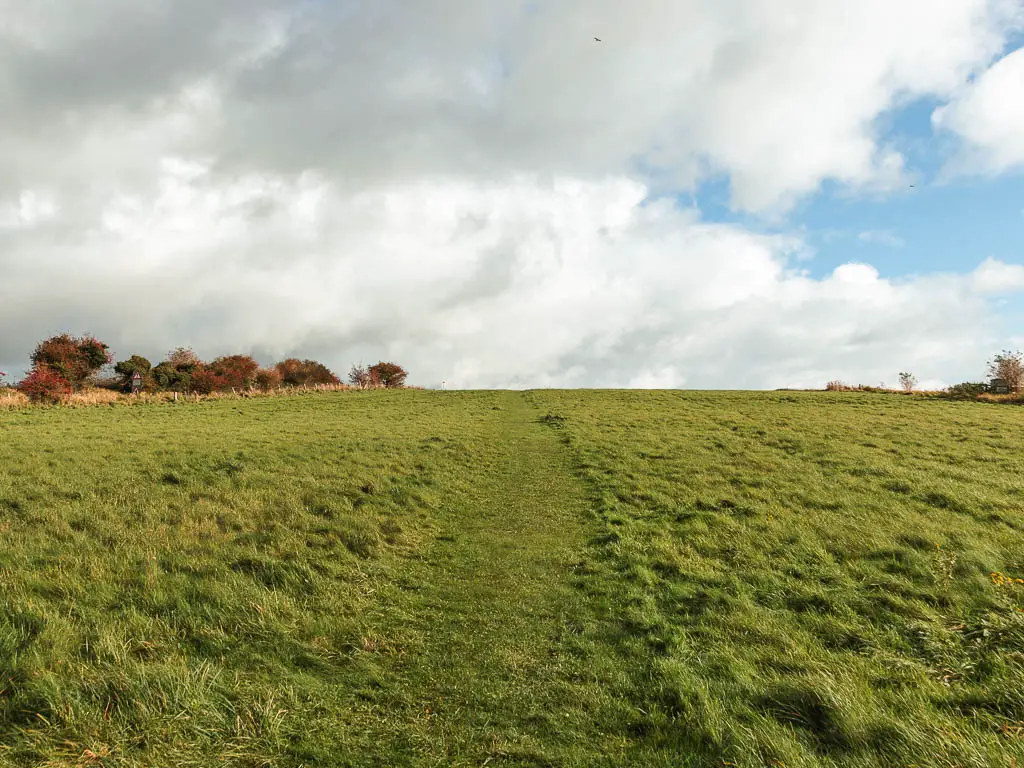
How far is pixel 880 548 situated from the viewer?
32.2 feet

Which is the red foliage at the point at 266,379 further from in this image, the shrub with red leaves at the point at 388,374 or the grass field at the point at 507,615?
the grass field at the point at 507,615

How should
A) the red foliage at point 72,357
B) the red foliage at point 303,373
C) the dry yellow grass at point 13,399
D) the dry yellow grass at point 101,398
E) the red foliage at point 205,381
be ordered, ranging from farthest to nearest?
the red foliage at point 303,373 < the red foliage at point 205,381 < the red foliage at point 72,357 < the dry yellow grass at point 101,398 < the dry yellow grass at point 13,399

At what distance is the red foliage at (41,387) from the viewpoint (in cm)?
4491

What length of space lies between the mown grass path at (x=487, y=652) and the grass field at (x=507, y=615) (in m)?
0.03

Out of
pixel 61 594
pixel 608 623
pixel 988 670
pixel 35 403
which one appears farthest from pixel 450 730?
pixel 35 403

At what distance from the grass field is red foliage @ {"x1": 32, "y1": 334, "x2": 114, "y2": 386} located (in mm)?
47094

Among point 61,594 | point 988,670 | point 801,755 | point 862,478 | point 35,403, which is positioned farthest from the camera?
point 35,403

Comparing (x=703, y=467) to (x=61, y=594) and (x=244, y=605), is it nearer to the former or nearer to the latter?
(x=244, y=605)

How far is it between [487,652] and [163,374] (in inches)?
3259

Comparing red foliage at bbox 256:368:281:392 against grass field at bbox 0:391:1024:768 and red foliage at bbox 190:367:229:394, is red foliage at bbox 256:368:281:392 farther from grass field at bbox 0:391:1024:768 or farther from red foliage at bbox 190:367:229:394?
grass field at bbox 0:391:1024:768

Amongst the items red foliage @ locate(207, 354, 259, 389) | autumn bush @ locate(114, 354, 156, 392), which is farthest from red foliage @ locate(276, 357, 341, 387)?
autumn bush @ locate(114, 354, 156, 392)

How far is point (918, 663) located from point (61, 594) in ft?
39.6

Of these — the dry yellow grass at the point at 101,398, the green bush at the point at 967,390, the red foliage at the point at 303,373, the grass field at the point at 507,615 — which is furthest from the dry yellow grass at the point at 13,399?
the green bush at the point at 967,390

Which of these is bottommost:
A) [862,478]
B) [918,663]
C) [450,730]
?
[450,730]
